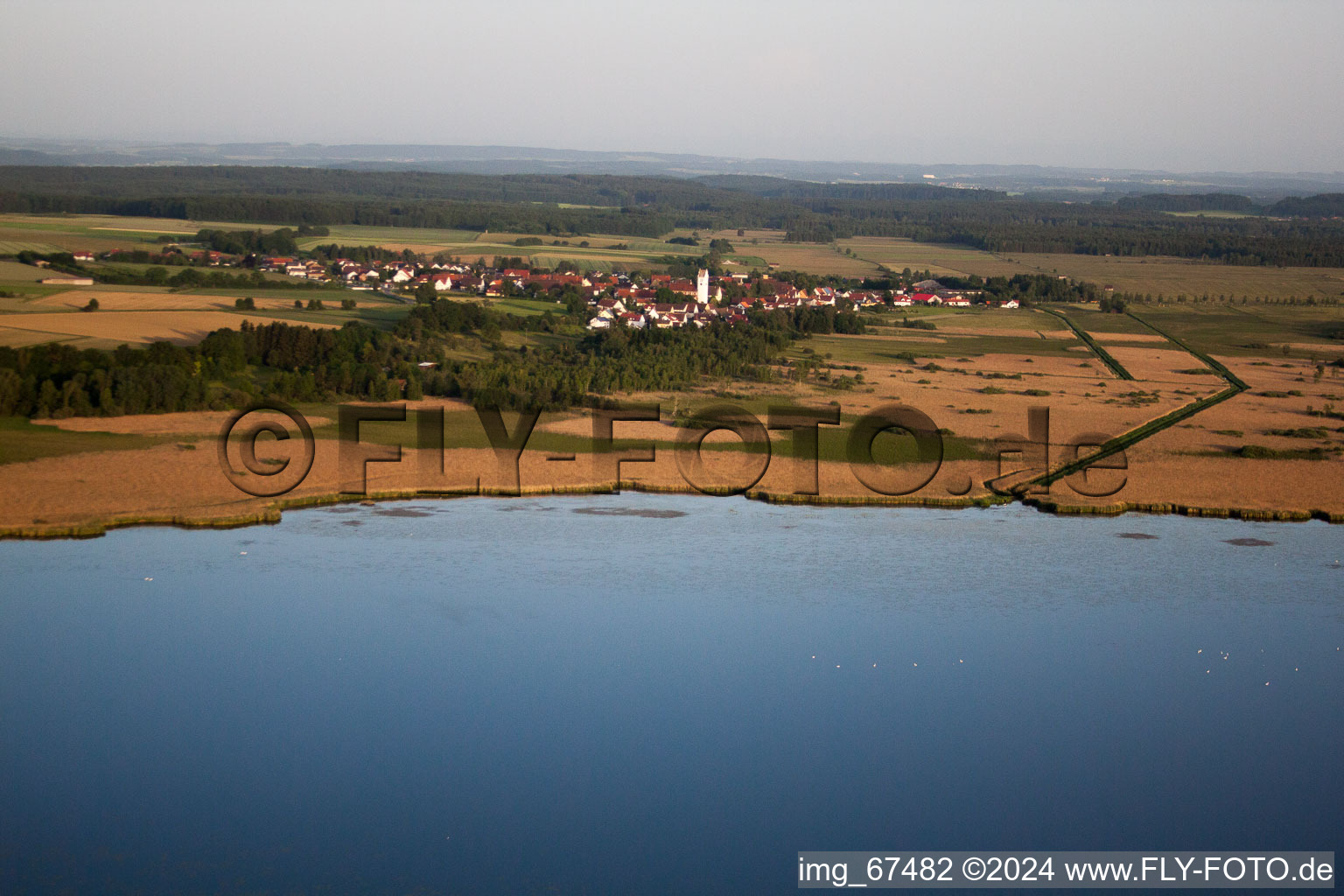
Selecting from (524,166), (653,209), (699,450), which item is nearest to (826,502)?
(699,450)

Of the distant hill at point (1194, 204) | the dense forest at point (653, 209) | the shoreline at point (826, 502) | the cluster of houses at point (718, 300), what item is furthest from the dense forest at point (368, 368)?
the distant hill at point (1194, 204)

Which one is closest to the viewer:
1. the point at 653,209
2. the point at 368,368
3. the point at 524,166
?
the point at 368,368

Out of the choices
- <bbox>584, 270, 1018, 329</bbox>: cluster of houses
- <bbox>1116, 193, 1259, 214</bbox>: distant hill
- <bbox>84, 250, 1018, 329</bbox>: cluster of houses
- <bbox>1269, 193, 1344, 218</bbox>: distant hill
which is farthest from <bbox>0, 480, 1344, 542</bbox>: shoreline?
<bbox>1116, 193, 1259, 214</bbox>: distant hill

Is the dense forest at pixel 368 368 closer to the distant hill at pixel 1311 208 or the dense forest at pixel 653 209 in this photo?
the dense forest at pixel 653 209

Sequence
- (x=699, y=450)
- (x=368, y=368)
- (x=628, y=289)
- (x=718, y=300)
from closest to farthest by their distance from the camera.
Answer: (x=699, y=450), (x=368, y=368), (x=718, y=300), (x=628, y=289)

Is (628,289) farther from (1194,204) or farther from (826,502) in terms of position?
(1194,204)

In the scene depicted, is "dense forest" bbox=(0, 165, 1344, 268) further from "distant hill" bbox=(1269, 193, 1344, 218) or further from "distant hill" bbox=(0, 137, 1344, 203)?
"distant hill" bbox=(0, 137, 1344, 203)

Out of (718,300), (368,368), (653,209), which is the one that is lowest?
(368,368)

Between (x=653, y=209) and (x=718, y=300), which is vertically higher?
(x=653, y=209)

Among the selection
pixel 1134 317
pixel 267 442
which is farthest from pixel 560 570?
pixel 1134 317

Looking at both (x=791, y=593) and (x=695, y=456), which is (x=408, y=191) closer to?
(x=695, y=456)

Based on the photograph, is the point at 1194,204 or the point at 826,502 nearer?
the point at 826,502
